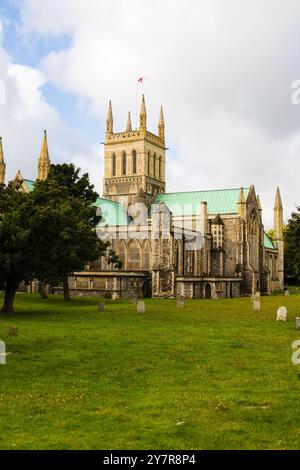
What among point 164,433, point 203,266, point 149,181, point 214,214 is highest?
point 149,181

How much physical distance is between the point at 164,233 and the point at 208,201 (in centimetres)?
2098

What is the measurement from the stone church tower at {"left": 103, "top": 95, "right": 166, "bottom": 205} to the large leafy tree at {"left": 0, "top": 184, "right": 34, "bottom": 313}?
5142cm

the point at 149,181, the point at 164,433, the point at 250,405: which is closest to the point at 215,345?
the point at 250,405

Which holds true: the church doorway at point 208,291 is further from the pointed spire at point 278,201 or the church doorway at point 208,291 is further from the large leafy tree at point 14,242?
the large leafy tree at point 14,242

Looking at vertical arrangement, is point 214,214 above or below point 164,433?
above

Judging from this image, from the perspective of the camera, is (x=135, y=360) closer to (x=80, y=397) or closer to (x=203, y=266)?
(x=80, y=397)

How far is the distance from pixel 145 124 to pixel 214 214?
2114 centimetres

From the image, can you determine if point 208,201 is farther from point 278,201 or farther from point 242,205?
point 278,201

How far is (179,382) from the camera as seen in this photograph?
45.9ft

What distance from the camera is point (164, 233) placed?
60.0 m

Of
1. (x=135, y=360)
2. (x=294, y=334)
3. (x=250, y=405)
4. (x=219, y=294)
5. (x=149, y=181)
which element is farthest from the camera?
(x=149, y=181)

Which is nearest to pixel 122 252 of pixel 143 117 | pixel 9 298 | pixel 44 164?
pixel 44 164

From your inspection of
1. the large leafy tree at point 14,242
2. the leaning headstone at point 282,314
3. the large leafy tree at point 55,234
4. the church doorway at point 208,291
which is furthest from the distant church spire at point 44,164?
the leaning headstone at point 282,314

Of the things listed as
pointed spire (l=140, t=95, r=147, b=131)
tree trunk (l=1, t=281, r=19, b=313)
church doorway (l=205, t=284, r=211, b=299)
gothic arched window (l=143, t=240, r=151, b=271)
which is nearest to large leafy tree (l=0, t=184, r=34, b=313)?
tree trunk (l=1, t=281, r=19, b=313)
